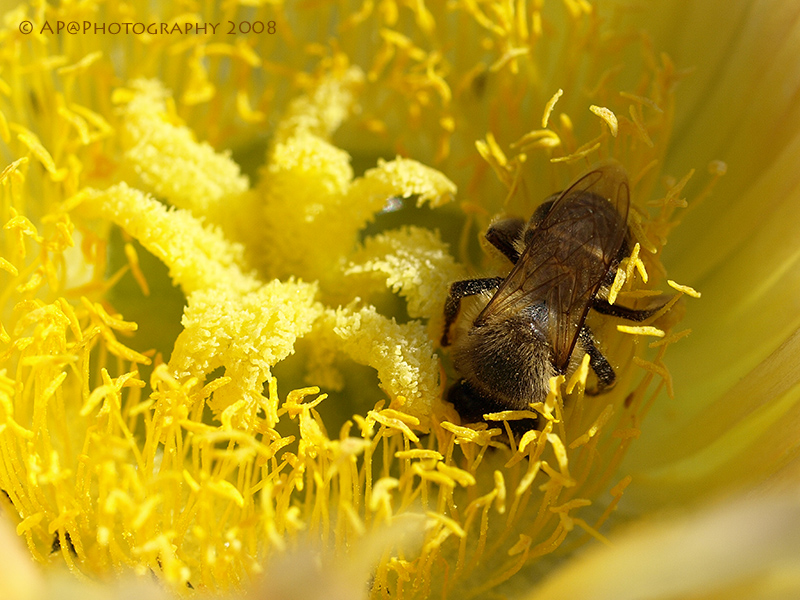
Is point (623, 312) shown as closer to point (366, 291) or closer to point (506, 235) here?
point (506, 235)

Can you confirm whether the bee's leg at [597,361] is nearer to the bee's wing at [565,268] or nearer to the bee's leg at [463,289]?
the bee's wing at [565,268]

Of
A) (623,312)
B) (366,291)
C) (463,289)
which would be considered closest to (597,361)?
(623,312)

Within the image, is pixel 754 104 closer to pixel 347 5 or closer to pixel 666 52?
pixel 666 52

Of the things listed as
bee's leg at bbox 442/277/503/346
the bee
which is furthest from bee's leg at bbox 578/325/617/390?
bee's leg at bbox 442/277/503/346

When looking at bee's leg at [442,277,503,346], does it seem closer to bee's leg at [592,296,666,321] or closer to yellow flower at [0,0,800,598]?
yellow flower at [0,0,800,598]

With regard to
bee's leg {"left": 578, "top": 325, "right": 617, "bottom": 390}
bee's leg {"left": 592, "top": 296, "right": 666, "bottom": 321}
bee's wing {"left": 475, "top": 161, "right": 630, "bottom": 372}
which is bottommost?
bee's leg {"left": 578, "top": 325, "right": 617, "bottom": 390}

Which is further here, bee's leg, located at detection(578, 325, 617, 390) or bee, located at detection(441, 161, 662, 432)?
bee's leg, located at detection(578, 325, 617, 390)
